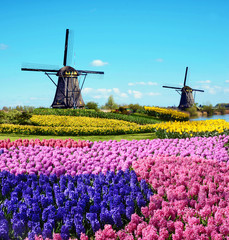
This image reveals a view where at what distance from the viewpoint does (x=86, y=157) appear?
789cm

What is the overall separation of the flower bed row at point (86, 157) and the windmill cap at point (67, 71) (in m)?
24.6

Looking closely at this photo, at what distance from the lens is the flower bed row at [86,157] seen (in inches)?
263

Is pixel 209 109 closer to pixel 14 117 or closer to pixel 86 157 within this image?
pixel 14 117

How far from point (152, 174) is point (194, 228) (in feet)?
8.07

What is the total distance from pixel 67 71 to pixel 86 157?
27089mm

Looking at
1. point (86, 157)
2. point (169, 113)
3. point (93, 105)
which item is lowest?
point (86, 157)

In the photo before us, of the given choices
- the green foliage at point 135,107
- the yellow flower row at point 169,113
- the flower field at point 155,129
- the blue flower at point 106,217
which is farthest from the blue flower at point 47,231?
the green foliage at point 135,107

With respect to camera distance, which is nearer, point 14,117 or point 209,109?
point 14,117

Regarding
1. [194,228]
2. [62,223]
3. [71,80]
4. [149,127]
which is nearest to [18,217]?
[62,223]

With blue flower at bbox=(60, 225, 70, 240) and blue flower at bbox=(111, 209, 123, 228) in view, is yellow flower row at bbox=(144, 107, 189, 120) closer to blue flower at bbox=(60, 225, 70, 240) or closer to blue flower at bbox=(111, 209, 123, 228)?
blue flower at bbox=(111, 209, 123, 228)

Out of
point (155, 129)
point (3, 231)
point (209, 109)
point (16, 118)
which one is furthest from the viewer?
point (209, 109)

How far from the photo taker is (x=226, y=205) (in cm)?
457

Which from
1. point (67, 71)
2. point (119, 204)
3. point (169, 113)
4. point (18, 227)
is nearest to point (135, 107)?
point (169, 113)

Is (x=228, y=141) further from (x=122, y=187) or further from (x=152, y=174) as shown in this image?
(x=122, y=187)
